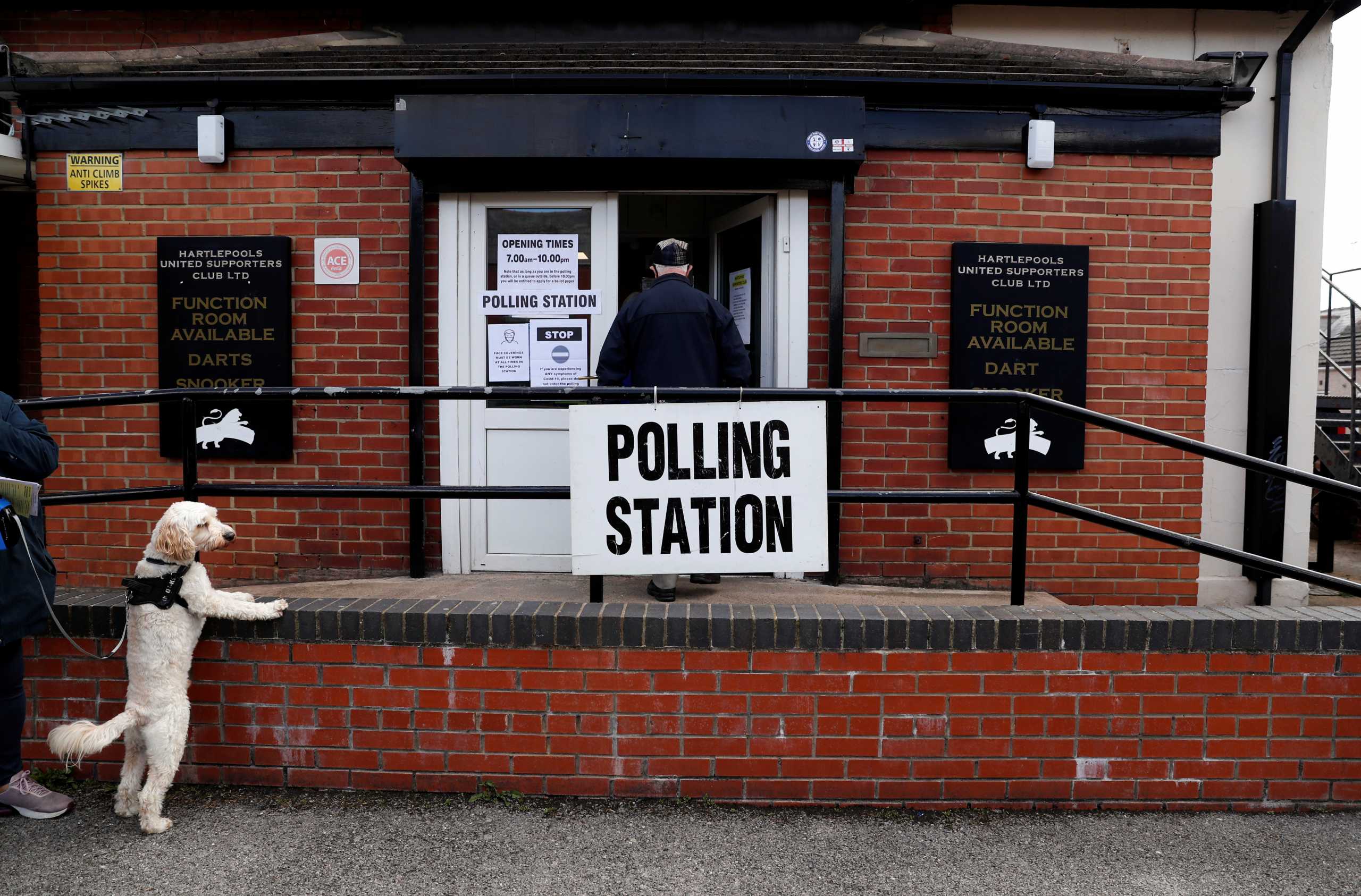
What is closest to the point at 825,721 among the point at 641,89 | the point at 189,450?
the point at 189,450

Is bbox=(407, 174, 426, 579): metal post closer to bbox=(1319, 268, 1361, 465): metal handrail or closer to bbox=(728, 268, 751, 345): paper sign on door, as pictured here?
bbox=(728, 268, 751, 345): paper sign on door

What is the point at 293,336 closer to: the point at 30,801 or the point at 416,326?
the point at 416,326

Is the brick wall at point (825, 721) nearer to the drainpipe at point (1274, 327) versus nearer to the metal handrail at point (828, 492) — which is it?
the metal handrail at point (828, 492)

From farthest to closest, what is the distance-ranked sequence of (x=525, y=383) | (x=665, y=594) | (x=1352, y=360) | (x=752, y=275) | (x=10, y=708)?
(x=1352, y=360), (x=752, y=275), (x=525, y=383), (x=665, y=594), (x=10, y=708)

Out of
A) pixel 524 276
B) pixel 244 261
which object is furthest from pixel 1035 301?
pixel 244 261

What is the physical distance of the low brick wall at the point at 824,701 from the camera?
129 inches

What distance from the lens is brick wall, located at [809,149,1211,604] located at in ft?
16.9

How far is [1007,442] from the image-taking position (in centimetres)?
520

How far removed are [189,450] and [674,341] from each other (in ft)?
6.81

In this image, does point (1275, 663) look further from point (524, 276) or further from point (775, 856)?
point (524, 276)

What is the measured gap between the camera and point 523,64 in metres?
5.07

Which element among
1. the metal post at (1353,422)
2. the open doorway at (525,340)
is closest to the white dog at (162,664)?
the open doorway at (525,340)

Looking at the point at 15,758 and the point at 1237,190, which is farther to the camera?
the point at 1237,190

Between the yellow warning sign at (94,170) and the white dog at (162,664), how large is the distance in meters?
3.05
